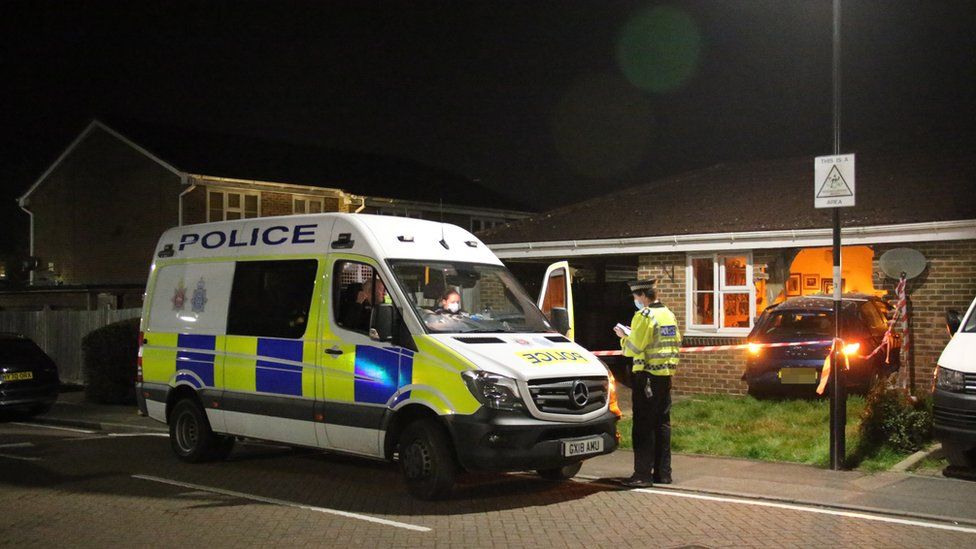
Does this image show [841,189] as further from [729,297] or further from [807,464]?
[729,297]

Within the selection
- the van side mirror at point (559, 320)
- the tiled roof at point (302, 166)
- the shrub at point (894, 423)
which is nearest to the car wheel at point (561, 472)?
the van side mirror at point (559, 320)

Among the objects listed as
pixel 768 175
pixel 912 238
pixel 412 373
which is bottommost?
pixel 412 373

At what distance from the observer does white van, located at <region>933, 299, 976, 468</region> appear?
344 inches

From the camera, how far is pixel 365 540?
7.07 meters

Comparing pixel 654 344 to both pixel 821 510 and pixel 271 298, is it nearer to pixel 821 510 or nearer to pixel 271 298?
pixel 821 510

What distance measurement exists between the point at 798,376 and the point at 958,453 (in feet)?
14.5

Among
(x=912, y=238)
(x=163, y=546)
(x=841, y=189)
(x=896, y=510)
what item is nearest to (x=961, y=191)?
(x=912, y=238)

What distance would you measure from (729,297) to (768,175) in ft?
13.8

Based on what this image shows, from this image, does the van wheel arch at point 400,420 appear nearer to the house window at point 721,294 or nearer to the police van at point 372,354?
the police van at point 372,354

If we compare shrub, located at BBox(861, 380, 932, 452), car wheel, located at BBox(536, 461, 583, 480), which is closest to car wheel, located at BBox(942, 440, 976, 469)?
shrub, located at BBox(861, 380, 932, 452)

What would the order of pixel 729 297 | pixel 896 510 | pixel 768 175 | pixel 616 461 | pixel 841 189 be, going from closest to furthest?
pixel 896 510 < pixel 841 189 < pixel 616 461 < pixel 729 297 < pixel 768 175

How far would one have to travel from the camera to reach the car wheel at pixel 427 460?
8.17m

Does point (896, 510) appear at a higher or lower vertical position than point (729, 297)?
lower

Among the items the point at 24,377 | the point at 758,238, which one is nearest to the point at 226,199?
the point at 24,377
